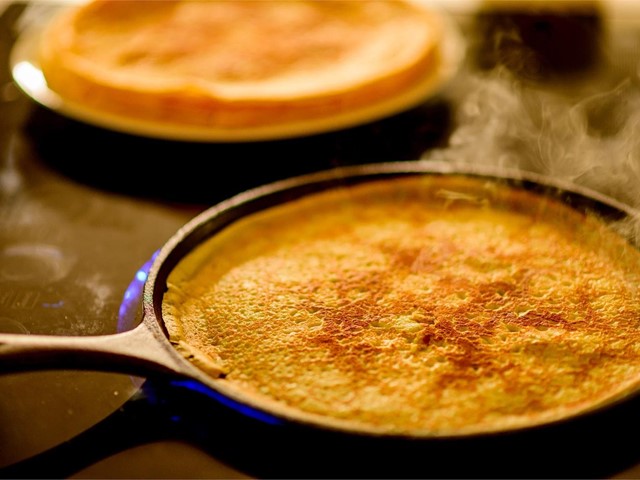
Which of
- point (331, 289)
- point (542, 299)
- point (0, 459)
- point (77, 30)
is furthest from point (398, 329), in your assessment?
point (77, 30)

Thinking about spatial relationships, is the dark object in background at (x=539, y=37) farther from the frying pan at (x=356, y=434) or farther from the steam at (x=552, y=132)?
the frying pan at (x=356, y=434)

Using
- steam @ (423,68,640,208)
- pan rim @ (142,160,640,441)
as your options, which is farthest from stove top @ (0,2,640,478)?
pan rim @ (142,160,640,441)

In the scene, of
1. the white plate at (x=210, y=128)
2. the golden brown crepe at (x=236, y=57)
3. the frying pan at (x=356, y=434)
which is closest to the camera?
the frying pan at (x=356, y=434)

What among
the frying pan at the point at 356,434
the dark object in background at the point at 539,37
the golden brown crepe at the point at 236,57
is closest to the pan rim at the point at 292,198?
the frying pan at the point at 356,434

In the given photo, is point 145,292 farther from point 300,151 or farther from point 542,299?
point 300,151

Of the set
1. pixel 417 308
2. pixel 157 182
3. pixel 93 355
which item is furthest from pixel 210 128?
pixel 93 355

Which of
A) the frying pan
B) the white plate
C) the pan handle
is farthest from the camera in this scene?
the white plate

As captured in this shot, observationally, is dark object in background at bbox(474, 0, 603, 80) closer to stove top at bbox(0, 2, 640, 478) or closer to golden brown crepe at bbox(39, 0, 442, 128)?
stove top at bbox(0, 2, 640, 478)

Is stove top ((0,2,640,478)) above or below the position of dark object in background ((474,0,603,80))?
below
